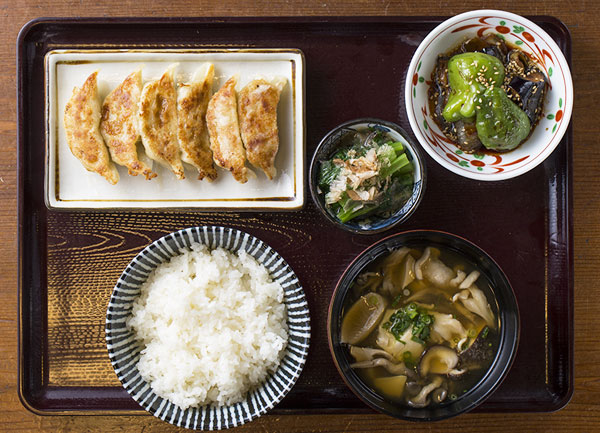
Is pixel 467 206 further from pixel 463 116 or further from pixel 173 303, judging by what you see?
pixel 173 303

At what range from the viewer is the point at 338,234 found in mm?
2305

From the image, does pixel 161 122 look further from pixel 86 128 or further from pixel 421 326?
pixel 421 326

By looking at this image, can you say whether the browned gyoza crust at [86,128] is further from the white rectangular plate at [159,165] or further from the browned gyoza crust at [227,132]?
the browned gyoza crust at [227,132]

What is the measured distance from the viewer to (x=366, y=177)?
2.04m

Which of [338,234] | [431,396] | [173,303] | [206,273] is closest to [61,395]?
[173,303]

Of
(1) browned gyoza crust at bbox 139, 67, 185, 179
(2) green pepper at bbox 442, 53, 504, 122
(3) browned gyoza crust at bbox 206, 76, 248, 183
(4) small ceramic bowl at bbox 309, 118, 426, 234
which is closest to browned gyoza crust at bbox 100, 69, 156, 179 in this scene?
(1) browned gyoza crust at bbox 139, 67, 185, 179

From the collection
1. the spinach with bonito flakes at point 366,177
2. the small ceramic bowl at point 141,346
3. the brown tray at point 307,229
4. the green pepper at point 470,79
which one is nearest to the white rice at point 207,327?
the small ceramic bowl at point 141,346

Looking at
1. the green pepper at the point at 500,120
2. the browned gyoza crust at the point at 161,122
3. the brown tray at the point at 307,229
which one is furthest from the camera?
the brown tray at the point at 307,229

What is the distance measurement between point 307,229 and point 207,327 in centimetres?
Result: 61

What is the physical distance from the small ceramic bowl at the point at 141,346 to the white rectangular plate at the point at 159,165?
162 millimetres

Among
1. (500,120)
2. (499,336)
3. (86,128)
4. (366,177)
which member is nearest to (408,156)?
(366,177)

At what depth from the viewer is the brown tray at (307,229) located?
7.54 feet

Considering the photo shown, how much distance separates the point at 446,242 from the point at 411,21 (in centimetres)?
100

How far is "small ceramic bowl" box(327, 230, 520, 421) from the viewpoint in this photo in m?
2.05
